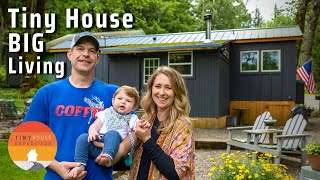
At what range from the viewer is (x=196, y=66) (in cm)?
1444

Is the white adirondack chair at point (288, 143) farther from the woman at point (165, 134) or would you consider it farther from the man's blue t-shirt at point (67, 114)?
the man's blue t-shirt at point (67, 114)

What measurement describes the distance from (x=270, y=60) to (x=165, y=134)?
13983 mm

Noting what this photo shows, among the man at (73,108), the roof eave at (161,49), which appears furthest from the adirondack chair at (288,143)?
the roof eave at (161,49)

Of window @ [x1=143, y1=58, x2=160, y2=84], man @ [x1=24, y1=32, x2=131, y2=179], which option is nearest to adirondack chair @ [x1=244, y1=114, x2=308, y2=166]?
man @ [x1=24, y1=32, x2=131, y2=179]

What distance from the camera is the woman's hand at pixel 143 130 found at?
6.76 feet

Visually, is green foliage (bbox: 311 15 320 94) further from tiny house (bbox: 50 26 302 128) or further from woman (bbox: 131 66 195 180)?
woman (bbox: 131 66 195 180)

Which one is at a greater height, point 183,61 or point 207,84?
point 183,61

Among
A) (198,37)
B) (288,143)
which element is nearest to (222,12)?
(198,37)

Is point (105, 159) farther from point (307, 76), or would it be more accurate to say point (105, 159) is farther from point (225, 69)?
point (307, 76)

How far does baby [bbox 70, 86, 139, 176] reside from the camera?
78.5 inches

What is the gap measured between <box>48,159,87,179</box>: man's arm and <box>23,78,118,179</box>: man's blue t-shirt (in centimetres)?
5

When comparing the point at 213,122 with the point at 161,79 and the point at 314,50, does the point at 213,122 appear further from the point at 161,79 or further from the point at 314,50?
the point at 314,50

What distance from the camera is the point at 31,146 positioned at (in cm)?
196

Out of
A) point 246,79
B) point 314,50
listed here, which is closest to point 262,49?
point 246,79
